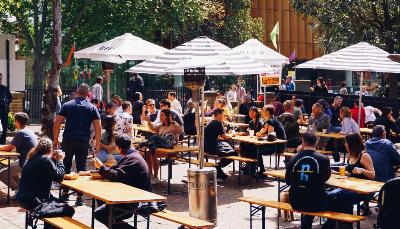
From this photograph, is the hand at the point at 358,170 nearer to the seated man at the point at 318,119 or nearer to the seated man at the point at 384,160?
the seated man at the point at 384,160

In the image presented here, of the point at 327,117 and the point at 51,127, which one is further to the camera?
the point at 327,117

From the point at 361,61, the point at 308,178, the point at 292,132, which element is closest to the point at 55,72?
the point at 292,132

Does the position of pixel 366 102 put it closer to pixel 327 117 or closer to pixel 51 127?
pixel 327 117

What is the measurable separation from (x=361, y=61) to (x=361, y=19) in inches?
599

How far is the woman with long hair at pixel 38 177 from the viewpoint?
1054cm

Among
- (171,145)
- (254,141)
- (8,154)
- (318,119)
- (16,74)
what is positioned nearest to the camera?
(8,154)

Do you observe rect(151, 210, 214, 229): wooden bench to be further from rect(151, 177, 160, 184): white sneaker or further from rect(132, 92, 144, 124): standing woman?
rect(132, 92, 144, 124): standing woman

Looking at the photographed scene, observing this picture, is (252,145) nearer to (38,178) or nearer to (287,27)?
(38,178)

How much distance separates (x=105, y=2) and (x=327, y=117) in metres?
16.4

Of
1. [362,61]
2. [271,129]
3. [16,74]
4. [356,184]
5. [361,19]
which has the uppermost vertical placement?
[361,19]

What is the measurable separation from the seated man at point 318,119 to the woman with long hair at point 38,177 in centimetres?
885

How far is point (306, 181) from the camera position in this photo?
33.6 feet

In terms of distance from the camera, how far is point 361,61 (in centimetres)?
1733

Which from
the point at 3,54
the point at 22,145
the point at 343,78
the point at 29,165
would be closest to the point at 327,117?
the point at 22,145
